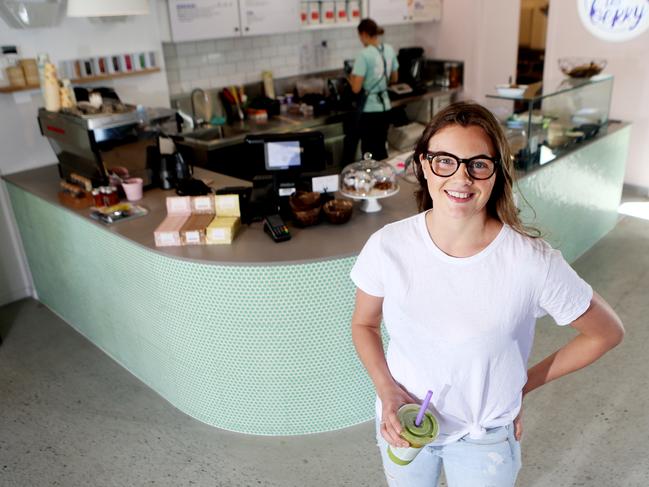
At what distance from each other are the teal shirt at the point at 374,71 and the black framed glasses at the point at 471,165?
168 inches

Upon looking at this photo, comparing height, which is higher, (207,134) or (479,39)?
(479,39)

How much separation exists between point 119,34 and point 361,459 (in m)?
3.28

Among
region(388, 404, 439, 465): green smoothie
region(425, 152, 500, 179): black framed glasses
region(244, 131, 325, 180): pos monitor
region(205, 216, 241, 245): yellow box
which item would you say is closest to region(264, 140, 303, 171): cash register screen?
region(244, 131, 325, 180): pos monitor

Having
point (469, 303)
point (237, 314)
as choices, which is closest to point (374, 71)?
point (237, 314)

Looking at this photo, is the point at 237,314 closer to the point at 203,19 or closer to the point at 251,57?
the point at 203,19

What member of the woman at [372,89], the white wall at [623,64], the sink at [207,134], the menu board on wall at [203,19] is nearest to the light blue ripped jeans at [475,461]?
the sink at [207,134]

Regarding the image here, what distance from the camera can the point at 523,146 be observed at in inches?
142

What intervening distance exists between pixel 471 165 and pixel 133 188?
2.41m

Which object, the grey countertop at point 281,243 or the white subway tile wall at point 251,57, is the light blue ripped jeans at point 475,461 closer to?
the grey countertop at point 281,243

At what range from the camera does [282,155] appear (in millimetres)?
2871

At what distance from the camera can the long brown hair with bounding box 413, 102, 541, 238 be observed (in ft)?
4.44

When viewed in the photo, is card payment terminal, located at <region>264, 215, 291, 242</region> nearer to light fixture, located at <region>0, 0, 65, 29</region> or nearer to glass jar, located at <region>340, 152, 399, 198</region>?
glass jar, located at <region>340, 152, 399, 198</region>

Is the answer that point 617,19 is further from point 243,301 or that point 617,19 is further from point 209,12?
point 243,301

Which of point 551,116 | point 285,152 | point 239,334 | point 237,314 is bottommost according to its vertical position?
point 239,334
